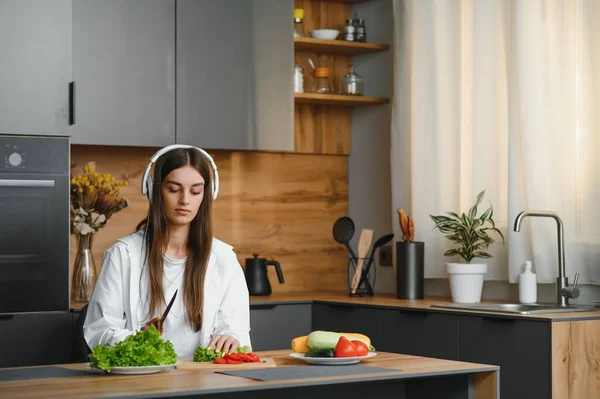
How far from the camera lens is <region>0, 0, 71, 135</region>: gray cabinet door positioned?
12.5 feet

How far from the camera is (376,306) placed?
4.07m

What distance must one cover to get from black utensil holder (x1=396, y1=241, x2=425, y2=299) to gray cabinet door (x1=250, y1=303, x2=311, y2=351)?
0.43 metres

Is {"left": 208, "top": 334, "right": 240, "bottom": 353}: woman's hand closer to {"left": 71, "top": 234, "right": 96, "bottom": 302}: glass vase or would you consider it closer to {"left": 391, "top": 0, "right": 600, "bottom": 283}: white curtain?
{"left": 71, "top": 234, "right": 96, "bottom": 302}: glass vase

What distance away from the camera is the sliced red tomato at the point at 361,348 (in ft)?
8.44

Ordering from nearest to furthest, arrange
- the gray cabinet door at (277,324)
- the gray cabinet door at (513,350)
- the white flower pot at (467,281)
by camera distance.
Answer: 1. the gray cabinet door at (513,350)
2. the white flower pot at (467,281)
3. the gray cabinet door at (277,324)

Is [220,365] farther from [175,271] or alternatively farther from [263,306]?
[263,306]

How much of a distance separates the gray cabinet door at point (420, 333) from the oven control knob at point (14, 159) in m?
1.56

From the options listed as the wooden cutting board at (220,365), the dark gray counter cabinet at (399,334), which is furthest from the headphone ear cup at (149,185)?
the dark gray counter cabinet at (399,334)

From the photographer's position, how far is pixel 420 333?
3857 mm

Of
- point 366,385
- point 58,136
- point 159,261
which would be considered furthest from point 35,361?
point 366,385

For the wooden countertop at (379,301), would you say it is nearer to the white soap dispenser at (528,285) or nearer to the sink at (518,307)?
the sink at (518,307)

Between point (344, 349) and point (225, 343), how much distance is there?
37 centimetres

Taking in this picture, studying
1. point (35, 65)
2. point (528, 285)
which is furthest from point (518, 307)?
point (35, 65)

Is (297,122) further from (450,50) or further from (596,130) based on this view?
(596,130)
